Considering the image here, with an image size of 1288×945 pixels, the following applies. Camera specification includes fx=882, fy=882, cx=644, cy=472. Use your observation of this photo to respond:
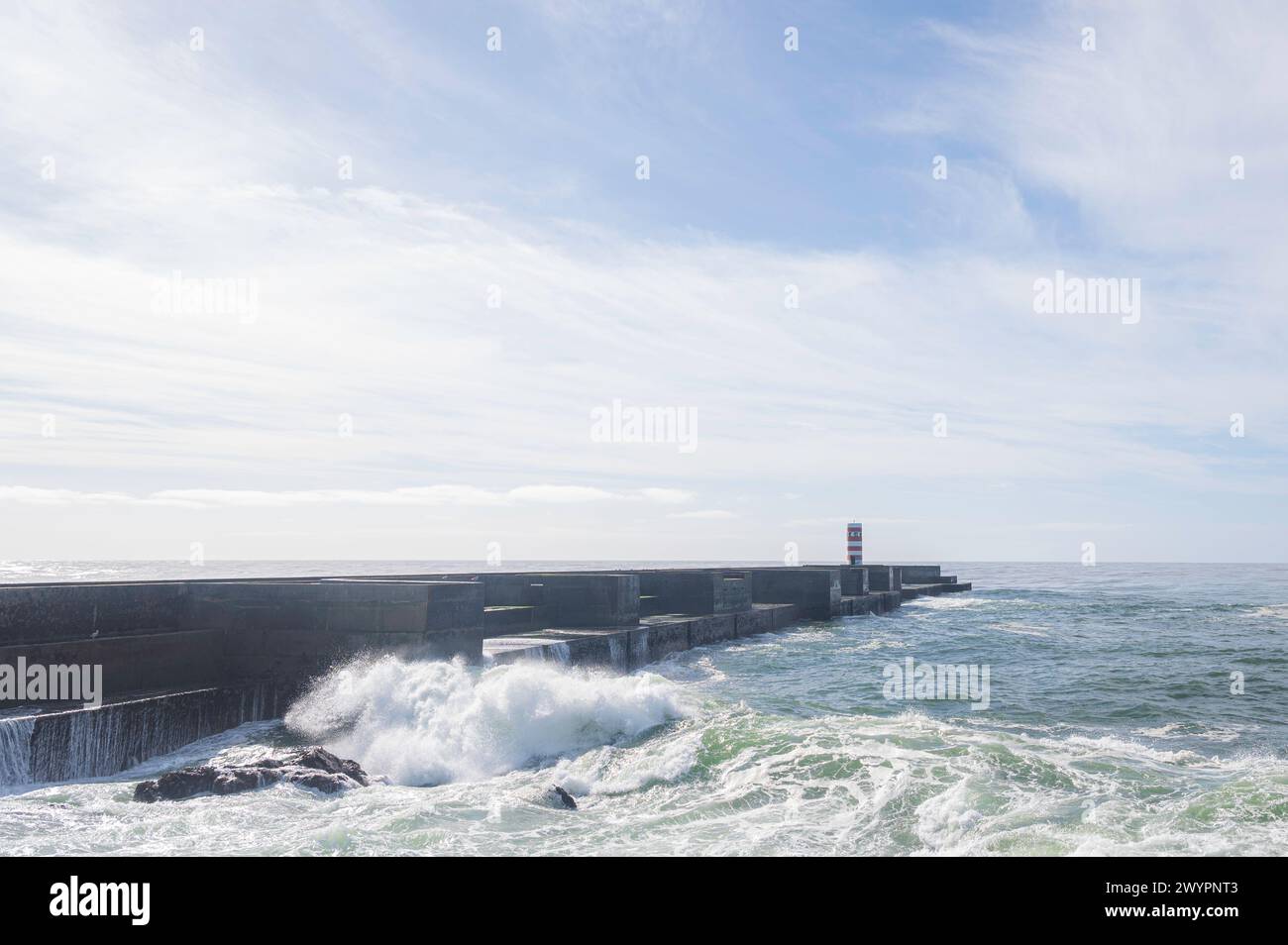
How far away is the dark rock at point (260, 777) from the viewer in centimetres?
845

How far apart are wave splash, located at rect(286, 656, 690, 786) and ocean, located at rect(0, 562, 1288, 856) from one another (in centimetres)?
3

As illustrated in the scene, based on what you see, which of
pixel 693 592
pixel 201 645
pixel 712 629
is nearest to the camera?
pixel 201 645

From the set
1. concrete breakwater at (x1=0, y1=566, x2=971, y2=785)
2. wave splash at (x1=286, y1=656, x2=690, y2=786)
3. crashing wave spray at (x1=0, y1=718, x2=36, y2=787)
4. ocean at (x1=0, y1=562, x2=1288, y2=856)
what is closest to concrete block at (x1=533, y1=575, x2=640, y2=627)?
concrete breakwater at (x1=0, y1=566, x2=971, y2=785)

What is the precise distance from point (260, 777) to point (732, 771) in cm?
492

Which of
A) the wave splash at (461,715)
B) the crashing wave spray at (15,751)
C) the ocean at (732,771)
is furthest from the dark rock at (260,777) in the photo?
the crashing wave spray at (15,751)

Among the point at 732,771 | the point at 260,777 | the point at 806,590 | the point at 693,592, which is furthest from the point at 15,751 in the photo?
the point at 806,590

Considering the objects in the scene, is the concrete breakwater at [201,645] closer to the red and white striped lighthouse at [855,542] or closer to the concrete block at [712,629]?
A: the concrete block at [712,629]

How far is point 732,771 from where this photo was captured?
32.0ft

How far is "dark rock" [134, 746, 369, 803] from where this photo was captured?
27.7 feet

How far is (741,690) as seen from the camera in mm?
15312

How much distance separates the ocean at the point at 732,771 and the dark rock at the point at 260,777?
0.23 meters

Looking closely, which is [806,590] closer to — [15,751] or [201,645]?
[201,645]
